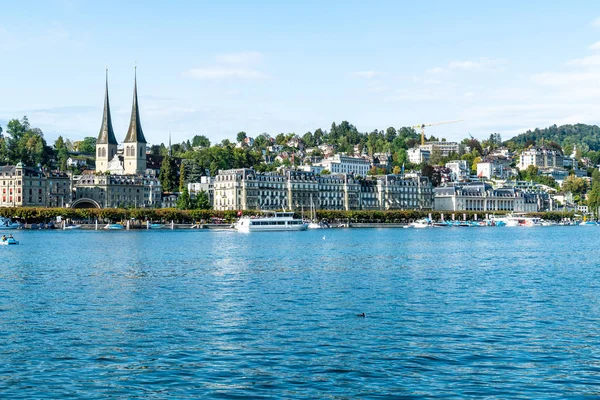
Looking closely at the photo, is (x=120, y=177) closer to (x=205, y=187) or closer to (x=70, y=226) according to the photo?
(x=205, y=187)

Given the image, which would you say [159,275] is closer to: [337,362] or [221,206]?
[337,362]

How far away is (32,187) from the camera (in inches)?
5758

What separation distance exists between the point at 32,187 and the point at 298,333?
131244mm

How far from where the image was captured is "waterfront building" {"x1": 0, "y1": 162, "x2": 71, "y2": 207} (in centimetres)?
14438

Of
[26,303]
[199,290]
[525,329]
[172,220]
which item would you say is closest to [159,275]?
[199,290]

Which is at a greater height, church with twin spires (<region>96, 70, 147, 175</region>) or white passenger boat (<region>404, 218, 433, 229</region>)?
church with twin spires (<region>96, 70, 147, 175</region>)

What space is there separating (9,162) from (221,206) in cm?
5026

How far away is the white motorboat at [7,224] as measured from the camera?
396 feet

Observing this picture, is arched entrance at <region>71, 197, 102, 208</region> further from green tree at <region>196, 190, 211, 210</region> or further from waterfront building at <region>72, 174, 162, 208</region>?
green tree at <region>196, 190, 211, 210</region>

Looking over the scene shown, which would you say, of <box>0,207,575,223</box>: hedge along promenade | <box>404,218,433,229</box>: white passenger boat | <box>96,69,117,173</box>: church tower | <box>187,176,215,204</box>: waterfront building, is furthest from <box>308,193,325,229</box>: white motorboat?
<box>96,69,117,173</box>: church tower

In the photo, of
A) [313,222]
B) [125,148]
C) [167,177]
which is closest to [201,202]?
[313,222]

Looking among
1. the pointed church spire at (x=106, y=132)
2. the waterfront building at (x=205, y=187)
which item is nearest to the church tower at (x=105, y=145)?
the pointed church spire at (x=106, y=132)

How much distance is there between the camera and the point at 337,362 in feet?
69.7

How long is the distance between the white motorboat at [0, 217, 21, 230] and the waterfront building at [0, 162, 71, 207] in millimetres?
19643
